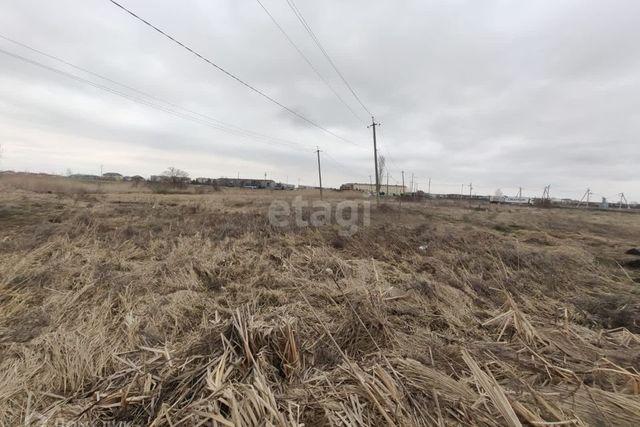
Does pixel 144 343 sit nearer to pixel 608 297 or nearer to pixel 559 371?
pixel 559 371

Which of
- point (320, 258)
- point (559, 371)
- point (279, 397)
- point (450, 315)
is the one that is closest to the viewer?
point (279, 397)

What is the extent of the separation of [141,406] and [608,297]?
7554 mm

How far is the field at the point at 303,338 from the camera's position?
1913 millimetres

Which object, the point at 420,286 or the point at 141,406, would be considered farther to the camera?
the point at 420,286

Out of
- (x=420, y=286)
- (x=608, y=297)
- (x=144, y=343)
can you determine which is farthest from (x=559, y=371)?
(x=608, y=297)

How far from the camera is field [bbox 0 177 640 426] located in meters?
1.91

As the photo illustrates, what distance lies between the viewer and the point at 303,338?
9.97ft

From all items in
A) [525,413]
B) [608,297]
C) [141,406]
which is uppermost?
[525,413]

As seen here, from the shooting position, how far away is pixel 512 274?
6.56 m

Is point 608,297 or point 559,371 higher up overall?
point 559,371

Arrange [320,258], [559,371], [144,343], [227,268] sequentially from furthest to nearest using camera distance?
1. [320,258]
2. [227,268]
3. [144,343]
4. [559,371]

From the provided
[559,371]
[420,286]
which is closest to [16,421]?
[559,371]

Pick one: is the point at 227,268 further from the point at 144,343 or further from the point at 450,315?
the point at 450,315

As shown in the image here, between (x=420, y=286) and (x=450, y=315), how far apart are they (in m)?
1.09
